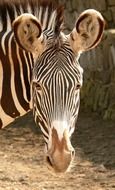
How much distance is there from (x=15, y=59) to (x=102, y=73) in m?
5.81

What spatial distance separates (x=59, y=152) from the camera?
4035 mm

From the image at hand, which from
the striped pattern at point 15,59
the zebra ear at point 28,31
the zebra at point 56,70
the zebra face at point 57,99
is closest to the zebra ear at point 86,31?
the zebra at point 56,70

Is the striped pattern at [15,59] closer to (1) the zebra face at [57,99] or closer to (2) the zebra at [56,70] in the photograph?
(2) the zebra at [56,70]

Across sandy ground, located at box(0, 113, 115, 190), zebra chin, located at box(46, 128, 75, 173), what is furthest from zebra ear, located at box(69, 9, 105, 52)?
sandy ground, located at box(0, 113, 115, 190)

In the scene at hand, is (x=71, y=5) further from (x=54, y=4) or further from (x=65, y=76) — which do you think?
(x=65, y=76)

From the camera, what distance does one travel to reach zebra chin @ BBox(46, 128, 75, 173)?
4.03 metres

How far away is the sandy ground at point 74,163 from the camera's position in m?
7.38

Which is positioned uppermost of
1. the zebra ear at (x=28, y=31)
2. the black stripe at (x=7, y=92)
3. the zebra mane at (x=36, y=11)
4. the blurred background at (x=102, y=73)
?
the zebra ear at (x=28, y=31)

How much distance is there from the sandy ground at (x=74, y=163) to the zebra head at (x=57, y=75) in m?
3.12

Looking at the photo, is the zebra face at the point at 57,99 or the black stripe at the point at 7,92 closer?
the zebra face at the point at 57,99

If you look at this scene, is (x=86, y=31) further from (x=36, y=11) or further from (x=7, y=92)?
(x=7, y=92)

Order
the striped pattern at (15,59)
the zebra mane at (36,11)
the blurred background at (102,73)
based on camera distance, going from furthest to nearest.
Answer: the blurred background at (102,73), the striped pattern at (15,59), the zebra mane at (36,11)

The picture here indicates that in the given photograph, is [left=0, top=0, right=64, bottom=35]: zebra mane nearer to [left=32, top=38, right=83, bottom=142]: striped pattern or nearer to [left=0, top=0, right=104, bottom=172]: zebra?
[left=0, top=0, right=104, bottom=172]: zebra

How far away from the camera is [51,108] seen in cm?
410
